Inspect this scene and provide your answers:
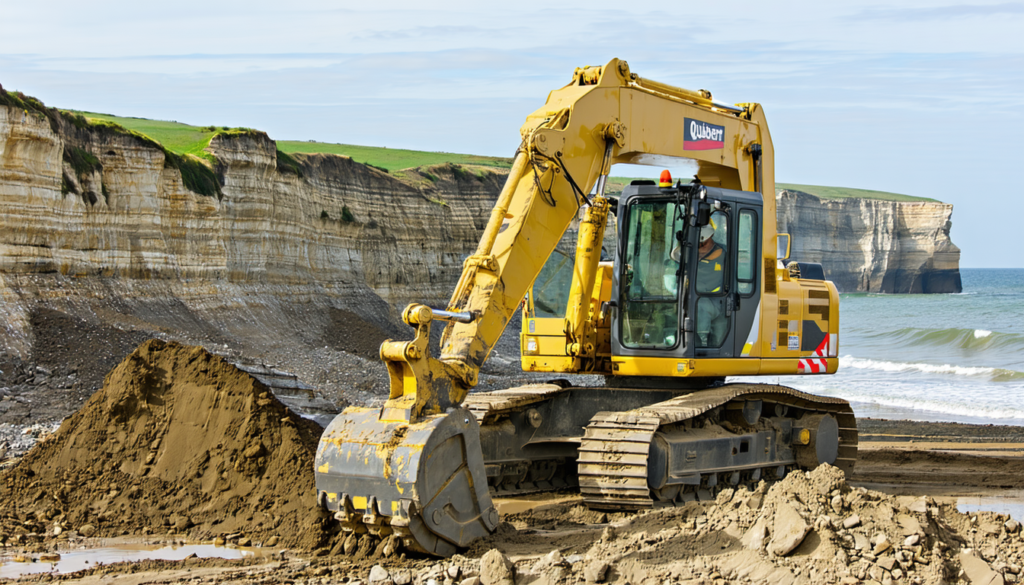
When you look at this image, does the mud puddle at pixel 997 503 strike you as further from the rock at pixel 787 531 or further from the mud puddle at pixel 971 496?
A: the rock at pixel 787 531

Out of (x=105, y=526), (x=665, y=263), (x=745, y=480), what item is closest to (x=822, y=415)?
(x=745, y=480)

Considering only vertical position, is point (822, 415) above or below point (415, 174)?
below

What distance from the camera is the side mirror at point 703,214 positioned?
9.12m

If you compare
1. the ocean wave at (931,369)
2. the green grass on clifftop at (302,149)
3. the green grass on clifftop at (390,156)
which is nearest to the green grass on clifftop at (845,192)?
the green grass on clifftop at (302,149)

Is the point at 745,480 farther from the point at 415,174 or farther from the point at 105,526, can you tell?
the point at 415,174

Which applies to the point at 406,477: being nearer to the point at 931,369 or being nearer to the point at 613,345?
the point at 613,345

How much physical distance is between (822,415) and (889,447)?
16.8 feet

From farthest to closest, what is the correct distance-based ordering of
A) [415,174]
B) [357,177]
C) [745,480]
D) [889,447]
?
[415,174] → [357,177] → [889,447] → [745,480]

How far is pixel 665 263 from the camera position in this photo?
30.9 feet

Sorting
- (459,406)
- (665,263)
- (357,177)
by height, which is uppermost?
(357,177)

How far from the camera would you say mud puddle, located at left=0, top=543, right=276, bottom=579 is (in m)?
7.23

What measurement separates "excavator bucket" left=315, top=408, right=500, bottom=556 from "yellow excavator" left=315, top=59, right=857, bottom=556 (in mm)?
15

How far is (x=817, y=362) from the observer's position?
Result: 10.5 m

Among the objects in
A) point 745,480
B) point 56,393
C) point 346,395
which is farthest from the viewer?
point 346,395
